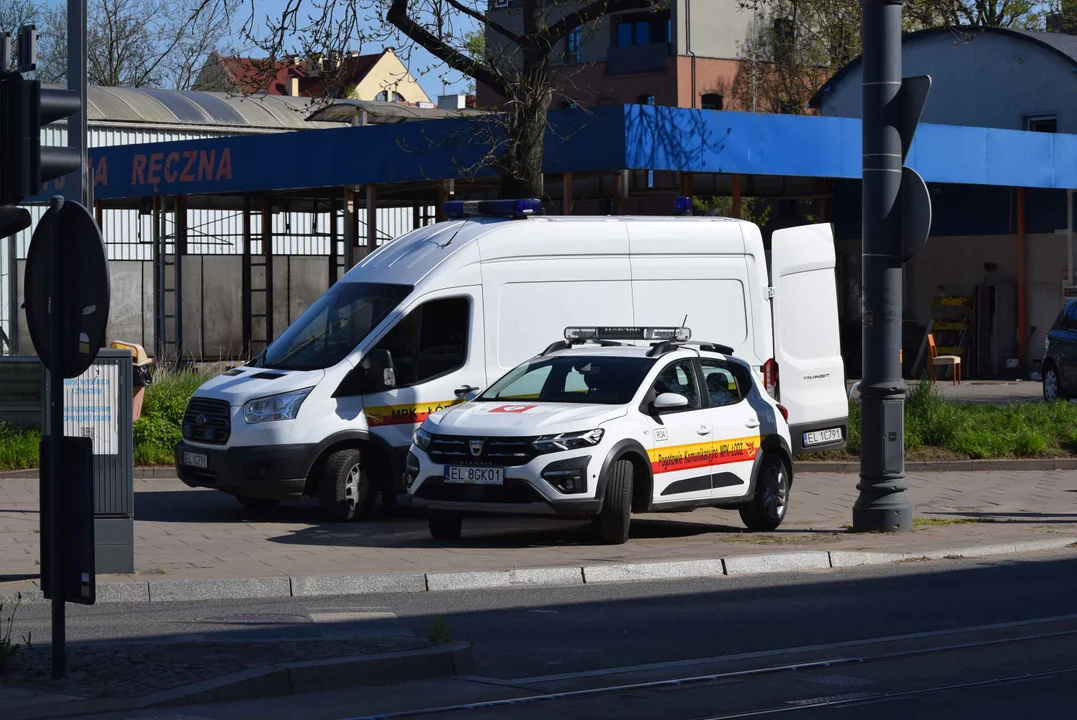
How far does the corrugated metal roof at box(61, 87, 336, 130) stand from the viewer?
131 feet

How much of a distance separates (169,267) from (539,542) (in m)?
28.5

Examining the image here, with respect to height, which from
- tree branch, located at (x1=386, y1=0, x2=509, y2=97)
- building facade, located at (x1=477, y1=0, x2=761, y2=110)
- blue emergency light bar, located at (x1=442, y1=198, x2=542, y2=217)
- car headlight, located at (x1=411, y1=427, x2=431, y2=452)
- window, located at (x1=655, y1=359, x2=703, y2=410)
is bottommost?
car headlight, located at (x1=411, y1=427, x2=431, y2=452)

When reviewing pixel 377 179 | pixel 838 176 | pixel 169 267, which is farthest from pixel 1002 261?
pixel 169 267

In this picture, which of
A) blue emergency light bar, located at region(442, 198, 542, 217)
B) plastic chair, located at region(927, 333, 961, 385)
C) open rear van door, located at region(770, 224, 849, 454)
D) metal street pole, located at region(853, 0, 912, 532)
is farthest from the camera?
plastic chair, located at region(927, 333, 961, 385)

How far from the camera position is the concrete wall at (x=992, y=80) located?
38.2 metres

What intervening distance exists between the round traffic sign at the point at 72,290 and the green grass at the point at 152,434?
34.6 ft

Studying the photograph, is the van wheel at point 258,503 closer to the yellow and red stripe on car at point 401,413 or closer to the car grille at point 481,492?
the yellow and red stripe on car at point 401,413

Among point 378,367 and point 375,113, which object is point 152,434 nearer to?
point 378,367

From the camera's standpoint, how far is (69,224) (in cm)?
702

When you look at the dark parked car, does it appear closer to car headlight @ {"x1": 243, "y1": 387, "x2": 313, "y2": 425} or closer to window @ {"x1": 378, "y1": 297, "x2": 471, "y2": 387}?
window @ {"x1": 378, "y1": 297, "x2": 471, "y2": 387}

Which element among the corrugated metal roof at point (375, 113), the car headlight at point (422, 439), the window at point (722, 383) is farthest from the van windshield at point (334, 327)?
the corrugated metal roof at point (375, 113)

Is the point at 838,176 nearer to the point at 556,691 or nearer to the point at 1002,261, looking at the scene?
the point at 1002,261

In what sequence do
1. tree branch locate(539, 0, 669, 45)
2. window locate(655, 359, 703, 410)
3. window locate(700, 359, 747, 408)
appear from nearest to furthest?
1. window locate(655, 359, 703, 410)
2. window locate(700, 359, 747, 408)
3. tree branch locate(539, 0, 669, 45)

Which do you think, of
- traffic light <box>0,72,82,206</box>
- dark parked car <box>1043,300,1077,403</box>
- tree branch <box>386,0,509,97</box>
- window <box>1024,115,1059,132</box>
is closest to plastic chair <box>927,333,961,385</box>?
dark parked car <box>1043,300,1077,403</box>
